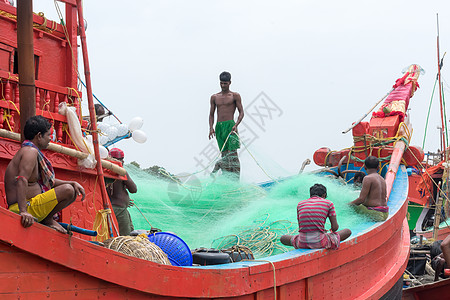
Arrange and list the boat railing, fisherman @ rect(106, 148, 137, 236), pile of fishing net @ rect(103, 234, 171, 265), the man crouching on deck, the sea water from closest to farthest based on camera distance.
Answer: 1. the man crouching on deck
2. pile of fishing net @ rect(103, 234, 171, 265)
3. the boat railing
4. the sea water
5. fisherman @ rect(106, 148, 137, 236)

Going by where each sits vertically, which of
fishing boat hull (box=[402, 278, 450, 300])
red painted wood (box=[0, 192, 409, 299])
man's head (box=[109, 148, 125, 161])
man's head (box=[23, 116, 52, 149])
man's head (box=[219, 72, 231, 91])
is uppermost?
man's head (box=[219, 72, 231, 91])

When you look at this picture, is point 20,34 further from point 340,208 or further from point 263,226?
point 340,208

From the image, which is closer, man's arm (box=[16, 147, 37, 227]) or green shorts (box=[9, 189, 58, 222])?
man's arm (box=[16, 147, 37, 227])

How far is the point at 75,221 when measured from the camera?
18.3ft

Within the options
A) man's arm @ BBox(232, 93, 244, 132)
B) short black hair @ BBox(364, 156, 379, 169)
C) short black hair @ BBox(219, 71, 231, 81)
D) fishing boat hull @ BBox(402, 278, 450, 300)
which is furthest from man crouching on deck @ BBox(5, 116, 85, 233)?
fishing boat hull @ BBox(402, 278, 450, 300)

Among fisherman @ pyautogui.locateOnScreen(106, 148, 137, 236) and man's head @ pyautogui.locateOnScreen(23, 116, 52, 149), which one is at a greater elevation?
man's head @ pyautogui.locateOnScreen(23, 116, 52, 149)

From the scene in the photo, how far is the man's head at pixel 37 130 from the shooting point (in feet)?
12.5

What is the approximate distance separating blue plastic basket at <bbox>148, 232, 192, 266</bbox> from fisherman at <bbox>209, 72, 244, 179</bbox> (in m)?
4.35

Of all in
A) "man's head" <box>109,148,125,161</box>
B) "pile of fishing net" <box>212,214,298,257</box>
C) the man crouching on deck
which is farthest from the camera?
"man's head" <box>109,148,125,161</box>

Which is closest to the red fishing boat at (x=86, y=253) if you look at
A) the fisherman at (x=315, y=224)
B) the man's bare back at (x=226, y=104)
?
the fisherman at (x=315, y=224)

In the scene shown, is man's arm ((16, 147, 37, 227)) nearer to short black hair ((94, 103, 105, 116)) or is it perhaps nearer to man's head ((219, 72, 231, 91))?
short black hair ((94, 103, 105, 116))

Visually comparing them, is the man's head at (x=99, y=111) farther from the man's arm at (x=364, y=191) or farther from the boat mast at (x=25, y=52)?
the man's arm at (x=364, y=191)

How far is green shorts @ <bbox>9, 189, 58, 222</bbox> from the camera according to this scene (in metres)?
3.65

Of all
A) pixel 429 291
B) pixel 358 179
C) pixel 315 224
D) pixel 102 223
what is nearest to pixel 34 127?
pixel 102 223
